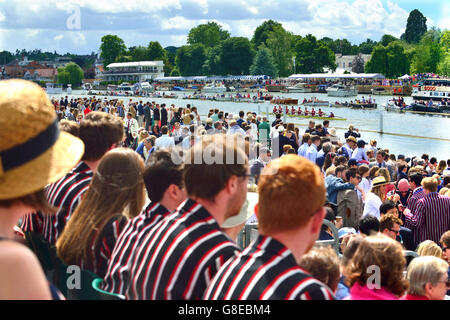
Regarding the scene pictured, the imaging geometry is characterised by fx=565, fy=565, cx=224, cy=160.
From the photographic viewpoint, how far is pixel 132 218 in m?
3.41

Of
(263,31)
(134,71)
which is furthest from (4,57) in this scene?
(134,71)

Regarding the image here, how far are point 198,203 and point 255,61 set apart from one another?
12596 cm

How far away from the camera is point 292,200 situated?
2348 millimetres

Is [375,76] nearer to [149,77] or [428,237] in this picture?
[149,77]

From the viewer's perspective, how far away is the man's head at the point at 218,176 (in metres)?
2.77

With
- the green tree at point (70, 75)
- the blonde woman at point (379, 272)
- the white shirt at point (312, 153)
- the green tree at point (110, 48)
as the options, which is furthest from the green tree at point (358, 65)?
the blonde woman at point (379, 272)

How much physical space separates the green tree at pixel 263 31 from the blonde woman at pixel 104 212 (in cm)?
14312

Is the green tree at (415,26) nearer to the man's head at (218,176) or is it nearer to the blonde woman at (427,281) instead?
the blonde woman at (427,281)

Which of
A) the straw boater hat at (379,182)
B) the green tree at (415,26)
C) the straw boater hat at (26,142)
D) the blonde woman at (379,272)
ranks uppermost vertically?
the green tree at (415,26)

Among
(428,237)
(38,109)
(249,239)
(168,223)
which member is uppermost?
(38,109)

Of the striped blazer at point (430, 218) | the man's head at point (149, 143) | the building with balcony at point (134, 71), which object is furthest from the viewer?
the building with balcony at point (134, 71)

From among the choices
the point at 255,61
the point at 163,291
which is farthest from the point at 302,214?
the point at 255,61

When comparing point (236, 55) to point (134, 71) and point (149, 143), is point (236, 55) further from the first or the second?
point (149, 143)
